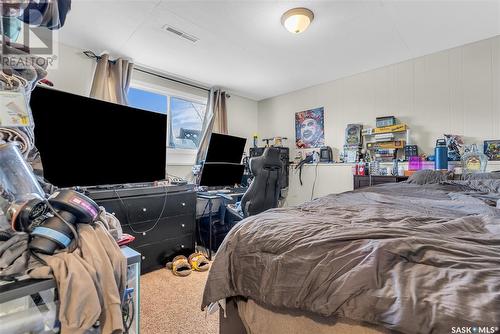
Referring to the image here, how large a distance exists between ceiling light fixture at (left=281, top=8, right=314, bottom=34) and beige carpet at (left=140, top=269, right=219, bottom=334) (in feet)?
8.21

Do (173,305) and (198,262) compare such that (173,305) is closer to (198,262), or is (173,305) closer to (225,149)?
(198,262)

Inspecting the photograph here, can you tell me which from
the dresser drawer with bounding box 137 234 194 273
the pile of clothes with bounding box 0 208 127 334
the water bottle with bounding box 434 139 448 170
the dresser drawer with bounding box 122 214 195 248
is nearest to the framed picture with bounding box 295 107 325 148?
the water bottle with bounding box 434 139 448 170

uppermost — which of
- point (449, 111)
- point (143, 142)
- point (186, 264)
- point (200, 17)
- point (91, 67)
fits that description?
point (200, 17)

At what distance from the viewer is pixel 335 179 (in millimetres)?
3730

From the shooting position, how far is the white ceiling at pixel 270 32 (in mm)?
2109

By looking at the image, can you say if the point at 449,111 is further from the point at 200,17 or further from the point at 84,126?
the point at 84,126

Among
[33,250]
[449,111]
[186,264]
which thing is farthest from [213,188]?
[449,111]

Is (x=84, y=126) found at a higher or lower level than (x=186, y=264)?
higher

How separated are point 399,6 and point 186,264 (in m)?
3.08

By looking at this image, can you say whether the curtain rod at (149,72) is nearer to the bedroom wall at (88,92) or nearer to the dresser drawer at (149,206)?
the bedroom wall at (88,92)

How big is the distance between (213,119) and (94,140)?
2.14m

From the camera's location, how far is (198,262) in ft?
7.90

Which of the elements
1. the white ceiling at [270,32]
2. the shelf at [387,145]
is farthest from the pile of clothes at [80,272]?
the shelf at [387,145]

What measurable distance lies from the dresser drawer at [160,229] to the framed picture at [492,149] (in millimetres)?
3284
